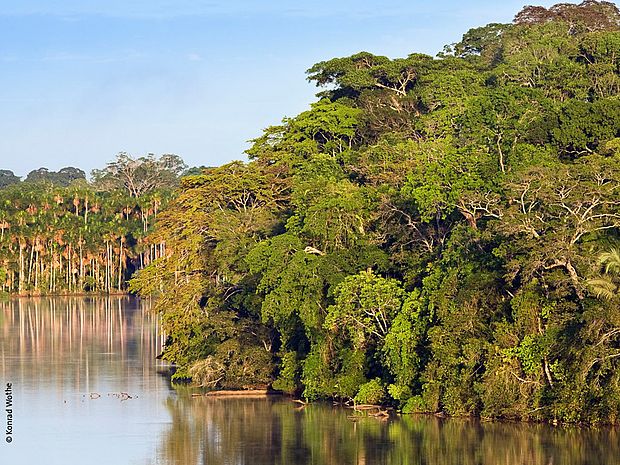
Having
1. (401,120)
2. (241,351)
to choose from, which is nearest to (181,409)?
(241,351)

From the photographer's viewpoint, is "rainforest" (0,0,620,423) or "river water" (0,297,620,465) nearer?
"river water" (0,297,620,465)

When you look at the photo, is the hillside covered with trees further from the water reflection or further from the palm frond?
the water reflection

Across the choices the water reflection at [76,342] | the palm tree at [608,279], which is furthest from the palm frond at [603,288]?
the water reflection at [76,342]

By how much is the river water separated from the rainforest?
143 centimetres

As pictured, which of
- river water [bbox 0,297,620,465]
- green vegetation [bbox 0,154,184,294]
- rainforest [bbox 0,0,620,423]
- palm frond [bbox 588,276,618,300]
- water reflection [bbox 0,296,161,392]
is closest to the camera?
river water [bbox 0,297,620,465]

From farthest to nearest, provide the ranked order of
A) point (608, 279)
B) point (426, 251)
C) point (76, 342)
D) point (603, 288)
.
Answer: point (76, 342), point (426, 251), point (608, 279), point (603, 288)

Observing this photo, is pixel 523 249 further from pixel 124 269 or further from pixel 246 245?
pixel 124 269

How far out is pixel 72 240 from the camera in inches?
4259

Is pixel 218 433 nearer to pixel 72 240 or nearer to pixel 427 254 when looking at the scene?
pixel 427 254

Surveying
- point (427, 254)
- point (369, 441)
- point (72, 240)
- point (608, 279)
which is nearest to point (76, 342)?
point (427, 254)

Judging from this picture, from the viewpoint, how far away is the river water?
1367 inches

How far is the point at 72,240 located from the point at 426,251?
68990 millimetres

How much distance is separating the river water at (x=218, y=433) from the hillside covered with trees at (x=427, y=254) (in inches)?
57.0

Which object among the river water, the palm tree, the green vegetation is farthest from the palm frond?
the green vegetation
